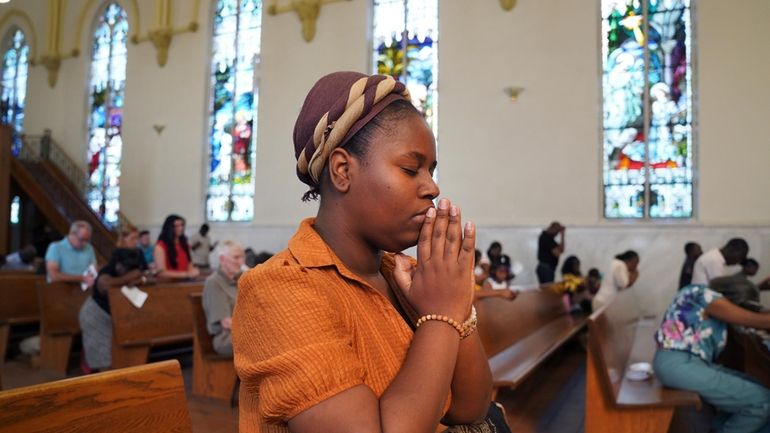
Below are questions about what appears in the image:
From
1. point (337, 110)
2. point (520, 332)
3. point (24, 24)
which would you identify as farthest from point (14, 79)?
point (337, 110)

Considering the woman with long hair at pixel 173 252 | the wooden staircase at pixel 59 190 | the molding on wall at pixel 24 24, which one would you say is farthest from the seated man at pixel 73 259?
the molding on wall at pixel 24 24

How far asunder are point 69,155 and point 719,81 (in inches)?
566

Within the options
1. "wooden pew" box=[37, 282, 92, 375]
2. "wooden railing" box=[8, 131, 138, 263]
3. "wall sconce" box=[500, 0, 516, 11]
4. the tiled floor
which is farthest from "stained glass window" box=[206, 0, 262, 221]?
"wooden pew" box=[37, 282, 92, 375]

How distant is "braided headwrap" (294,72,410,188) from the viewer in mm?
962

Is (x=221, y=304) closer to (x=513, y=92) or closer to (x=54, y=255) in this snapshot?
(x=54, y=255)

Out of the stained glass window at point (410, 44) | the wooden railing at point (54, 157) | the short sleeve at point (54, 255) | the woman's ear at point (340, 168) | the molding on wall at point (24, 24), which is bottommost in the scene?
the short sleeve at point (54, 255)

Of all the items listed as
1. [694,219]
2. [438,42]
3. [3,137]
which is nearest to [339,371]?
[694,219]

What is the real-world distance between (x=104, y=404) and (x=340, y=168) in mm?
796

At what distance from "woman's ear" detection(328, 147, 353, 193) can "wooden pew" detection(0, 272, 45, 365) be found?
5.90m

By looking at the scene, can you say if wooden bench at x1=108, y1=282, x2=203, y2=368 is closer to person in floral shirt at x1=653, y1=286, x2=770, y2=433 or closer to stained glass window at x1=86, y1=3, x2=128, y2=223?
person in floral shirt at x1=653, y1=286, x2=770, y2=433

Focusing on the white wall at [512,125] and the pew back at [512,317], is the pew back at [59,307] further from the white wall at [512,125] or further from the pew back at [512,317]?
the white wall at [512,125]

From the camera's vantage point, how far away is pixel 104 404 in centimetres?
131

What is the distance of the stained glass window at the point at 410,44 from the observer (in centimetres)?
1113

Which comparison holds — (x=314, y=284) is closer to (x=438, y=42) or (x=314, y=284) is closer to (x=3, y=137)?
(x=438, y=42)
